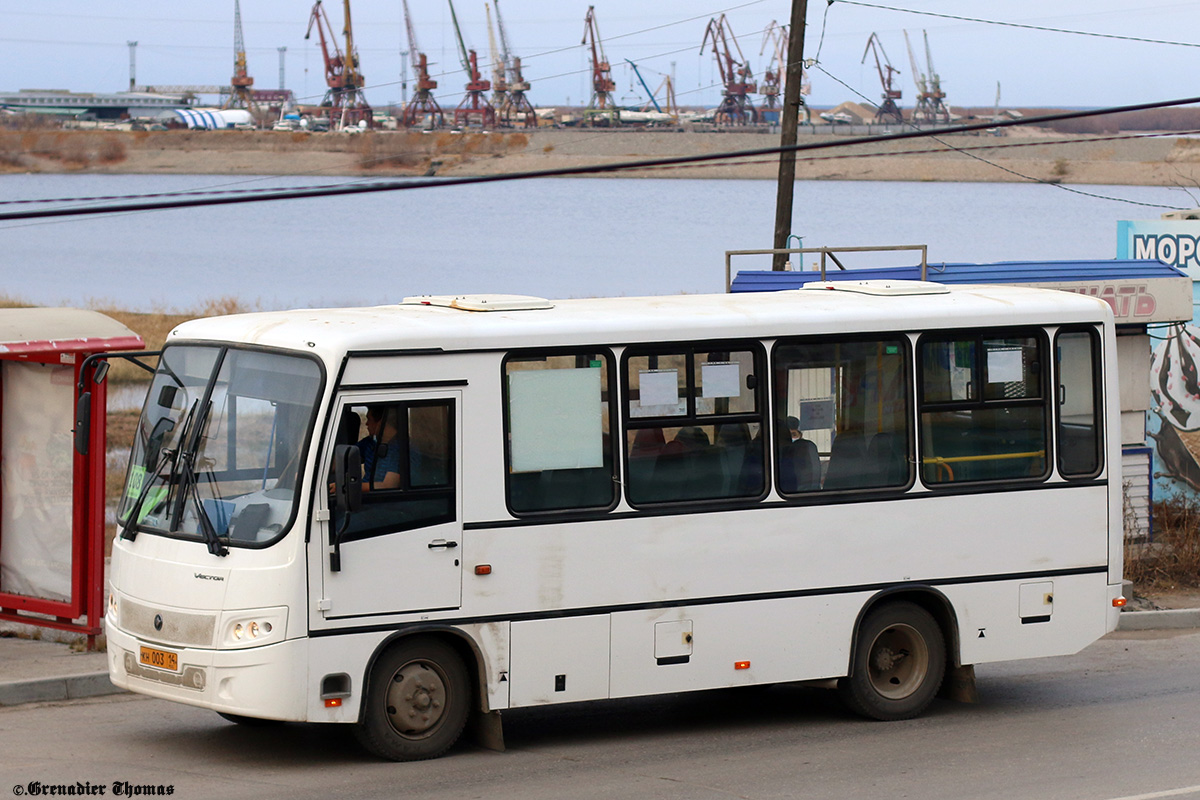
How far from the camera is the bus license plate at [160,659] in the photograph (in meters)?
8.30

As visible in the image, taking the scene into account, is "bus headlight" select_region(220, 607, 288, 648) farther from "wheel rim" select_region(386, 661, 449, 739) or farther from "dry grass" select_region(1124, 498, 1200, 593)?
"dry grass" select_region(1124, 498, 1200, 593)

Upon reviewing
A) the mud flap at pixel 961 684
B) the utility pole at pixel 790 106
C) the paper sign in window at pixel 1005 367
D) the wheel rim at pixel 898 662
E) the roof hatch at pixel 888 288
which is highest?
the utility pole at pixel 790 106

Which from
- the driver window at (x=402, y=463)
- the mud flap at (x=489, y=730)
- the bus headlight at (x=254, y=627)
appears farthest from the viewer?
the mud flap at (x=489, y=730)

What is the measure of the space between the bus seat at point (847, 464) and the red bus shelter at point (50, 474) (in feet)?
17.2

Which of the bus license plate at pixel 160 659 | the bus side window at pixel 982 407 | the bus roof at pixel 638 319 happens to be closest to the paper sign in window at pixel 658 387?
the bus roof at pixel 638 319

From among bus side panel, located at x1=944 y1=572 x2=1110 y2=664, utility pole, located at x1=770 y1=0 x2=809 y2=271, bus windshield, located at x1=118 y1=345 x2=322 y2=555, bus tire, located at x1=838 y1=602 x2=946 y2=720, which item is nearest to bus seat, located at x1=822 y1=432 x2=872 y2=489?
bus tire, located at x1=838 y1=602 x2=946 y2=720

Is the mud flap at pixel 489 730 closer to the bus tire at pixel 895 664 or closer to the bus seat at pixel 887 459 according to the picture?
the bus tire at pixel 895 664

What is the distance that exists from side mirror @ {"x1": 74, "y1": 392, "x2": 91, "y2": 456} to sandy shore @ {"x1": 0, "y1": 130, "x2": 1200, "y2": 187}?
258 feet

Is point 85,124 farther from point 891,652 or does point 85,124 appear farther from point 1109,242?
point 891,652

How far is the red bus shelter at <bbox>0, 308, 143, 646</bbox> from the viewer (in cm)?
1127

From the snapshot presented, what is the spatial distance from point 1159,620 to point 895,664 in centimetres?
469

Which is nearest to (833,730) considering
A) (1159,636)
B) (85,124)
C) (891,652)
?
(891,652)

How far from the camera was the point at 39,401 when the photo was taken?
1191 centimetres

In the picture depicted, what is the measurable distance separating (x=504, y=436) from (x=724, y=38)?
13671 centimetres
